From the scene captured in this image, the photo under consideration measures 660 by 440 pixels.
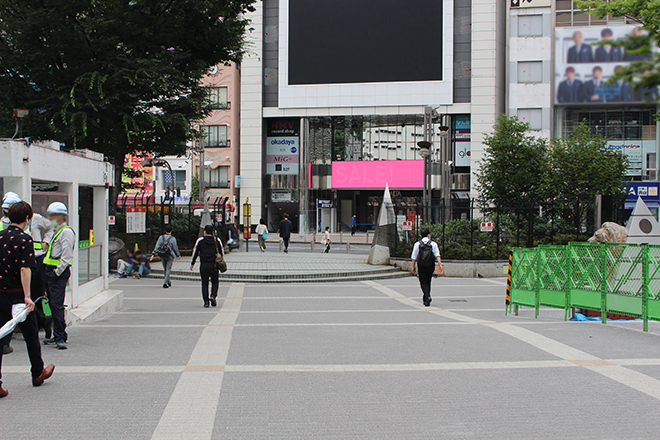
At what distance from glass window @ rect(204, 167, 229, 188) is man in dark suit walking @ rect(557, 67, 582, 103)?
2876 cm

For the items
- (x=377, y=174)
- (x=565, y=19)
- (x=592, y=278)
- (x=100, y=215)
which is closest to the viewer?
(x=592, y=278)

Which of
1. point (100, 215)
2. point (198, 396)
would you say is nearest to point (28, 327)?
point (198, 396)

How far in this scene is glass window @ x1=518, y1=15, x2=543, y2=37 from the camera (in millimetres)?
47625

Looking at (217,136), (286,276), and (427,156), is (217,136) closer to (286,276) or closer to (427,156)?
(427,156)

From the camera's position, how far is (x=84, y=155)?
10.8 metres

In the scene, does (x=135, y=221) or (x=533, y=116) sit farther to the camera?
(x=533, y=116)

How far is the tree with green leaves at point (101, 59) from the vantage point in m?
18.5

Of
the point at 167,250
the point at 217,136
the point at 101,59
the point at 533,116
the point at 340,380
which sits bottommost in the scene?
the point at 340,380

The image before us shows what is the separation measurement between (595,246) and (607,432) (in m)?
6.21

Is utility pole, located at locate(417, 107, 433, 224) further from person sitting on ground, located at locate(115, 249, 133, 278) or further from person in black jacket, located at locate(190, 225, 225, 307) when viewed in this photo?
person in black jacket, located at locate(190, 225, 225, 307)

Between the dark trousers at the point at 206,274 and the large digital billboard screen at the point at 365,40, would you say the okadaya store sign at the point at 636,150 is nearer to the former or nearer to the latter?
the large digital billboard screen at the point at 365,40

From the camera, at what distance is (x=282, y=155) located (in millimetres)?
52531

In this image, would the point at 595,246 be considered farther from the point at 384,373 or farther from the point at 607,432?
the point at 607,432

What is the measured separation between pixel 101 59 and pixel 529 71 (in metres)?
37.4
